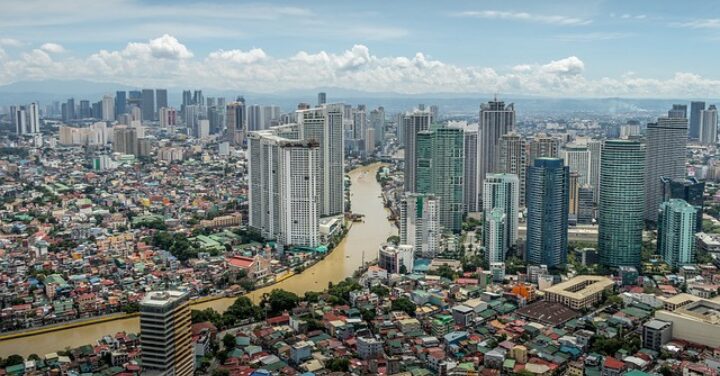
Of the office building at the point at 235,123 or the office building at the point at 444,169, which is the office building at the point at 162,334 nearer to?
the office building at the point at 444,169

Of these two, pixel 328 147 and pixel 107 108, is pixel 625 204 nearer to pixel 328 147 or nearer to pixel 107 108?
pixel 328 147

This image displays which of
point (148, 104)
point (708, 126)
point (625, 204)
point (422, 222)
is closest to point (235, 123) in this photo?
point (148, 104)

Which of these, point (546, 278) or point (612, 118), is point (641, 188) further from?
point (612, 118)

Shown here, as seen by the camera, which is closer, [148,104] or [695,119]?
[695,119]

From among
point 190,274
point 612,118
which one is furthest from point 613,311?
point 612,118

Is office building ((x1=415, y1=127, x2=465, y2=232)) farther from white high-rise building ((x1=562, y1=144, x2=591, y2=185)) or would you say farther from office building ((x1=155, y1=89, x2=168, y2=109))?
office building ((x1=155, y1=89, x2=168, y2=109))

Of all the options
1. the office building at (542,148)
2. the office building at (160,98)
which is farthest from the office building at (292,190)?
the office building at (160,98)
